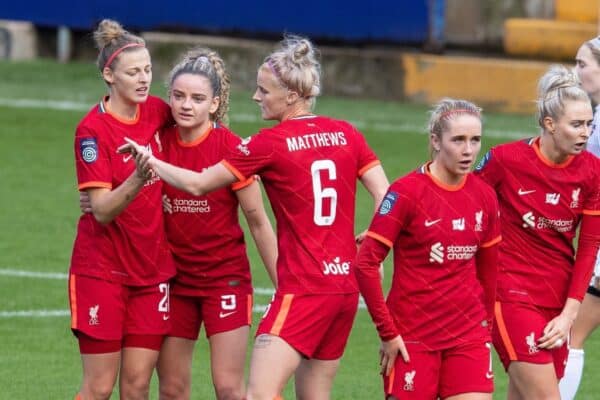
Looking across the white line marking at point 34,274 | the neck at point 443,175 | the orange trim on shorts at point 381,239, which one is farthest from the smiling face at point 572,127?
the white line marking at point 34,274

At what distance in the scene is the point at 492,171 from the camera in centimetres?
767

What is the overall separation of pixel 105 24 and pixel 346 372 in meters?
3.07

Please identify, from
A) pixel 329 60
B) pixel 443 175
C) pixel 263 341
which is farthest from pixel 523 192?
pixel 329 60

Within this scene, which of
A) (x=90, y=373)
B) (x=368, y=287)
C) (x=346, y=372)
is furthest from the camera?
(x=346, y=372)

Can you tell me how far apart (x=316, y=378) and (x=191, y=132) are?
141 cm

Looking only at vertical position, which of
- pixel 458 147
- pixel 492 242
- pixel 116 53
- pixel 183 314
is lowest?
pixel 183 314

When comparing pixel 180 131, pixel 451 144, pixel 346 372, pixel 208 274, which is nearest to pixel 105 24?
pixel 180 131

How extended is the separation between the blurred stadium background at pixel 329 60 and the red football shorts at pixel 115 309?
21.9 ft

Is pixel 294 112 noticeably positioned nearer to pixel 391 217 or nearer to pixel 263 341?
pixel 391 217

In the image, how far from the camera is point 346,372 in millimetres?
9688

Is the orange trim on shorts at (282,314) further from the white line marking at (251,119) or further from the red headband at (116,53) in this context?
the white line marking at (251,119)

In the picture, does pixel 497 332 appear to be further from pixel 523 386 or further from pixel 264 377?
pixel 264 377

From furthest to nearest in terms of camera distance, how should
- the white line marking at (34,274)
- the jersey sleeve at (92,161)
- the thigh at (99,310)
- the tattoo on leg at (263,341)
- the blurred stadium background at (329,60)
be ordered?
the blurred stadium background at (329,60) → the white line marking at (34,274) → the thigh at (99,310) → the jersey sleeve at (92,161) → the tattoo on leg at (263,341)

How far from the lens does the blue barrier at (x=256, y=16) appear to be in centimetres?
2253
